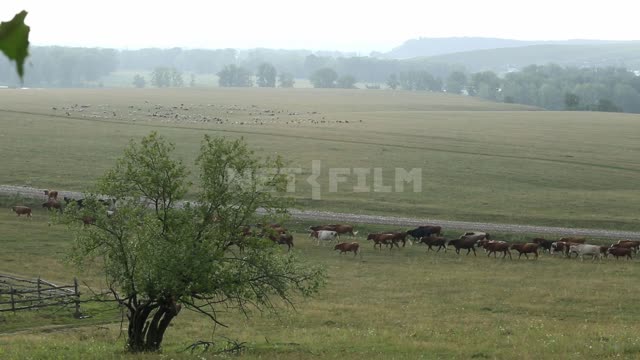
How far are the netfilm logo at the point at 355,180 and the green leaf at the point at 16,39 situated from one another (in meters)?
56.9

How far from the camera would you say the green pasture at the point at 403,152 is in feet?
193

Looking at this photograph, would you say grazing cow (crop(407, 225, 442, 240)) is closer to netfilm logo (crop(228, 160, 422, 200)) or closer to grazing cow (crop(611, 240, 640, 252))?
grazing cow (crop(611, 240, 640, 252))

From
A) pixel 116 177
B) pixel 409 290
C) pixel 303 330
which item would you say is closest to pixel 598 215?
pixel 409 290

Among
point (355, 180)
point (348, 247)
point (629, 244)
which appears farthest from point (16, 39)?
point (355, 180)

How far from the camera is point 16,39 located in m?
1.18

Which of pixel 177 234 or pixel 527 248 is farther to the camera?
pixel 527 248

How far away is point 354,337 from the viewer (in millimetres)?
23000

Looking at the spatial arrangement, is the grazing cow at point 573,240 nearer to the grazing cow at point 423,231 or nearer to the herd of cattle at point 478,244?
the herd of cattle at point 478,244

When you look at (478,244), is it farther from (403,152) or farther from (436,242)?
(403,152)

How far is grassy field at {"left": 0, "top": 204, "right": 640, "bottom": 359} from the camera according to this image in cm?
1989

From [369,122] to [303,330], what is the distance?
9913cm

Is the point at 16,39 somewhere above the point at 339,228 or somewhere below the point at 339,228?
above

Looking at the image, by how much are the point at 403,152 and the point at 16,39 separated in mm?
85907

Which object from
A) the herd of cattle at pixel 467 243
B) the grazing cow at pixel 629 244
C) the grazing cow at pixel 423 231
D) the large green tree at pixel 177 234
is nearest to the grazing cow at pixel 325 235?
the herd of cattle at pixel 467 243
